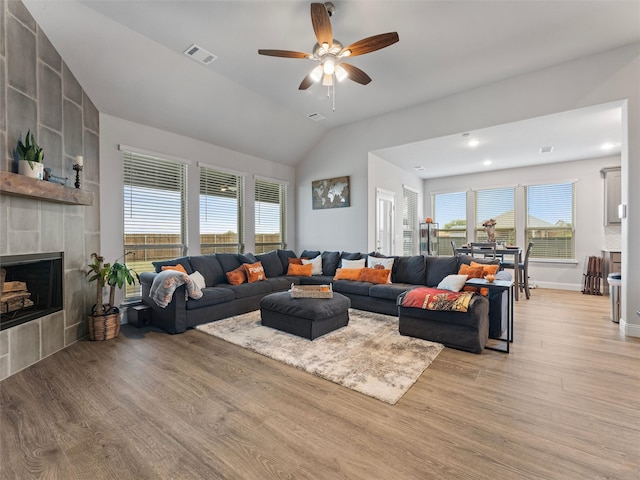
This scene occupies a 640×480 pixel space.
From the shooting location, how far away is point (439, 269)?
4559mm

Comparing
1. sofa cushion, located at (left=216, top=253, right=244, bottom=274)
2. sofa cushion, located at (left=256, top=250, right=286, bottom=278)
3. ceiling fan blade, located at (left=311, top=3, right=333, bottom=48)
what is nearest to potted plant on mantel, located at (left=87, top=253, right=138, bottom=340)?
sofa cushion, located at (left=216, top=253, right=244, bottom=274)

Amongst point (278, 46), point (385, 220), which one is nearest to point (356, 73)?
point (278, 46)

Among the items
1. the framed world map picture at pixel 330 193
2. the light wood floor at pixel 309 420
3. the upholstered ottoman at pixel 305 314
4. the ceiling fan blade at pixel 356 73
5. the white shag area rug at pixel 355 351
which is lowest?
the light wood floor at pixel 309 420

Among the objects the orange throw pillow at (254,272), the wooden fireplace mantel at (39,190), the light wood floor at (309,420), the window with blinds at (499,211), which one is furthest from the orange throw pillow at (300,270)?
the window with blinds at (499,211)

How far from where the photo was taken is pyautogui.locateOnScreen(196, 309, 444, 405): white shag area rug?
242 centimetres

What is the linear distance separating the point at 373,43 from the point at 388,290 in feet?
10.1

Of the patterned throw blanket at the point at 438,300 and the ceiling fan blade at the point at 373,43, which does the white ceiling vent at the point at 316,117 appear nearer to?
the ceiling fan blade at the point at 373,43

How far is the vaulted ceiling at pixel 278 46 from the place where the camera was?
9.64ft

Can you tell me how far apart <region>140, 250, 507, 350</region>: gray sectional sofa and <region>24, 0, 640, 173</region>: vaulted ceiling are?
2401 mm

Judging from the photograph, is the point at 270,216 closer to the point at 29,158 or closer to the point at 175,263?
the point at 175,263

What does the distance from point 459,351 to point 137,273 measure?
4.48m

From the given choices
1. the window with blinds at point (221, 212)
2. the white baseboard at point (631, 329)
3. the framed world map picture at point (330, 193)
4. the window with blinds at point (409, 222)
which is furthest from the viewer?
the window with blinds at point (409, 222)

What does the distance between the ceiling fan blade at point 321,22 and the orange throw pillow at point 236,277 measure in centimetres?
346

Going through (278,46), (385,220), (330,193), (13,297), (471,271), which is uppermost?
(278,46)
